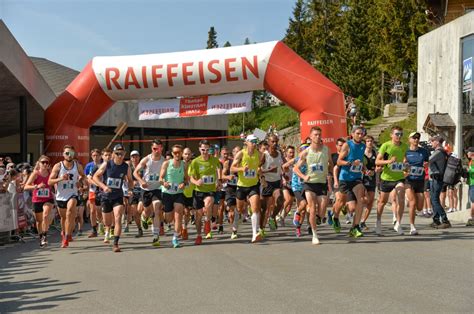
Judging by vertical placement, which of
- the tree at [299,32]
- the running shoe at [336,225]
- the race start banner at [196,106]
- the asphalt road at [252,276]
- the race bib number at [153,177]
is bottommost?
the asphalt road at [252,276]

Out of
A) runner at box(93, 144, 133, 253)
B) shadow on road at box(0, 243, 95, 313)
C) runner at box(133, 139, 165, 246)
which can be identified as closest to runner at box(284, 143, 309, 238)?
runner at box(133, 139, 165, 246)

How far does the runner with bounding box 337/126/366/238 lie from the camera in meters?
10.9

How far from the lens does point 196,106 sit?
62.3 ft

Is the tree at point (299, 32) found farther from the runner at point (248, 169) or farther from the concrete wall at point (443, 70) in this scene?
the runner at point (248, 169)

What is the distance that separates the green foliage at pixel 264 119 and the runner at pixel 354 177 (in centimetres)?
5175

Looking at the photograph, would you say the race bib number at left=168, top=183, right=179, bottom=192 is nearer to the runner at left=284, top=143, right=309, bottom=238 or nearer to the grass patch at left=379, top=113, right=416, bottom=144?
the runner at left=284, top=143, right=309, bottom=238

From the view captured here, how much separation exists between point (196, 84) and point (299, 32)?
59.1 metres

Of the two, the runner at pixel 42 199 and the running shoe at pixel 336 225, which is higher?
the runner at pixel 42 199

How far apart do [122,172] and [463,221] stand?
26.8ft

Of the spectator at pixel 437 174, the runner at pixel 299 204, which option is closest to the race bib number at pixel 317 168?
the runner at pixel 299 204

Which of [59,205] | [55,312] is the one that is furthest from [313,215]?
[55,312]

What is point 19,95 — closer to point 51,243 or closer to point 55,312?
point 51,243

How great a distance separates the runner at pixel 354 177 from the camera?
35.8 ft

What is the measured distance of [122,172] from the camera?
1101cm
